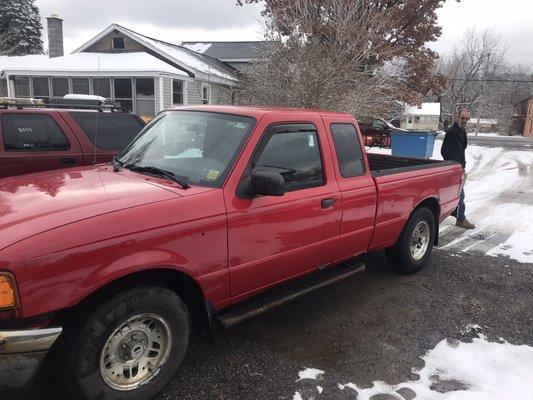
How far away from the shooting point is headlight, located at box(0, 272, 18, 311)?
2.19m

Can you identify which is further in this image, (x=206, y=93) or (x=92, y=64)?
(x=206, y=93)

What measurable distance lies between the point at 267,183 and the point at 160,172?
0.87 m

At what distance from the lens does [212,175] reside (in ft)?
10.5

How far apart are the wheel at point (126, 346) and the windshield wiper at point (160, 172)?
74 cm

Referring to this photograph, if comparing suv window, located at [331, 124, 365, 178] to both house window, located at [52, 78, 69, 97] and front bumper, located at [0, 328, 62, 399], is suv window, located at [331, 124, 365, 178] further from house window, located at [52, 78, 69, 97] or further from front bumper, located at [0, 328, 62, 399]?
house window, located at [52, 78, 69, 97]

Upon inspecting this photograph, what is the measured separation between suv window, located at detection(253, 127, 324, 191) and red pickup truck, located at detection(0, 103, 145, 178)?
11.0ft

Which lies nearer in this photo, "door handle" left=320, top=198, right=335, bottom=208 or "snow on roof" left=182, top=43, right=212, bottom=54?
"door handle" left=320, top=198, right=335, bottom=208

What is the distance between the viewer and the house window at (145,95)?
20.9 m

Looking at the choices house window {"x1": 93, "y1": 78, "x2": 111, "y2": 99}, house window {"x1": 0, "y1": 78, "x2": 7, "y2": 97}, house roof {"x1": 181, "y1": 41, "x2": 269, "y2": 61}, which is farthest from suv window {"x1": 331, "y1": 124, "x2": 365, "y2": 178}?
house window {"x1": 0, "y1": 78, "x2": 7, "y2": 97}

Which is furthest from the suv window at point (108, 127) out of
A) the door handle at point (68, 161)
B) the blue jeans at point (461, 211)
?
the blue jeans at point (461, 211)

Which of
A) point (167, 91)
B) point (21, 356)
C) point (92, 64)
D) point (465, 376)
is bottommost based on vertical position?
point (465, 376)

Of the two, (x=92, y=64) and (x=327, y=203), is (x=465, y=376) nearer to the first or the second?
(x=327, y=203)

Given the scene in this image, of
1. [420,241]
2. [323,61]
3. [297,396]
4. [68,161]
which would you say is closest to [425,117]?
[323,61]

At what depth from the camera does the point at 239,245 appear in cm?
314
